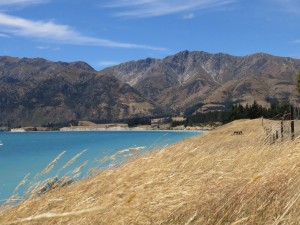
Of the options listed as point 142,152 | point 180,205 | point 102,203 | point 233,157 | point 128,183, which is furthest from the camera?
point 142,152

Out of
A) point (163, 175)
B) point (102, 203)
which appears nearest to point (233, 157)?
point (163, 175)

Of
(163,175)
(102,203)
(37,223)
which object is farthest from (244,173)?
(37,223)

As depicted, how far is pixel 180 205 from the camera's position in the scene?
3.69m

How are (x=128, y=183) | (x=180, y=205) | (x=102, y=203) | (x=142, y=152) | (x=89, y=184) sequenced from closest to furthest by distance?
(x=180, y=205)
(x=102, y=203)
(x=128, y=183)
(x=89, y=184)
(x=142, y=152)

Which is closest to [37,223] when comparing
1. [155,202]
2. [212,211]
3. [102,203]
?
[102,203]

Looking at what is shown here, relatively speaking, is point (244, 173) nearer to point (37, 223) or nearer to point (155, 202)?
point (155, 202)

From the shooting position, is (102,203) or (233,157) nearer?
(102,203)

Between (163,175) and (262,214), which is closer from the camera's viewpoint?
(262,214)

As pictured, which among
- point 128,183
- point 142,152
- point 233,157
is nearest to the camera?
point 128,183

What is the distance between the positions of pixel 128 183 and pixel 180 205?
34.1 inches

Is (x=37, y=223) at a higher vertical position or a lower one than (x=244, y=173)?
lower

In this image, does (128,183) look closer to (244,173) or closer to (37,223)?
(37,223)

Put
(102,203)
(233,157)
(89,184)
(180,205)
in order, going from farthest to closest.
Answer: (233,157), (89,184), (102,203), (180,205)

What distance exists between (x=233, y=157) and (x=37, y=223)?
112 inches
